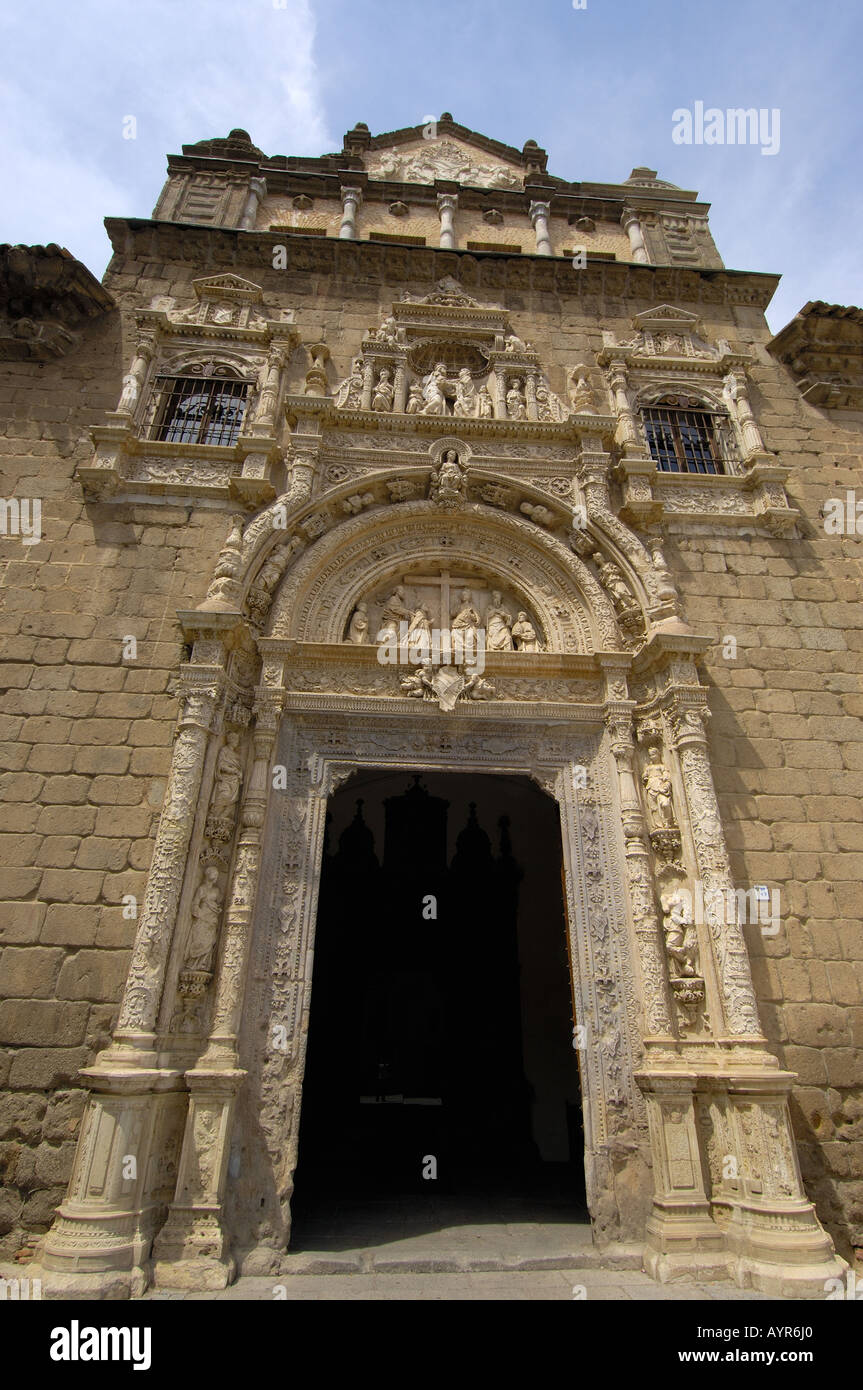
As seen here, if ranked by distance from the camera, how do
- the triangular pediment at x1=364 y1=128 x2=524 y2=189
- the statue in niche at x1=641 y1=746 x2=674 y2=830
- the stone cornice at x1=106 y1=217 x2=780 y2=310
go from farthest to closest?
the triangular pediment at x1=364 y1=128 x2=524 y2=189, the stone cornice at x1=106 y1=217 x2=780 y2=310, the statue in niche at x1=641 y1=746 x2=674 y2=830

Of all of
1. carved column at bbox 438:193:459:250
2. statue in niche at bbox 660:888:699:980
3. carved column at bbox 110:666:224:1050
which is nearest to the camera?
carved column at bbox 110:666:224:1050

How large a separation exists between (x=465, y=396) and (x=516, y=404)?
71cm

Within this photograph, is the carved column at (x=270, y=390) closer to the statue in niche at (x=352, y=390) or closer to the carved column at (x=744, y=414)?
the statue in niche at (x=352, y=390)

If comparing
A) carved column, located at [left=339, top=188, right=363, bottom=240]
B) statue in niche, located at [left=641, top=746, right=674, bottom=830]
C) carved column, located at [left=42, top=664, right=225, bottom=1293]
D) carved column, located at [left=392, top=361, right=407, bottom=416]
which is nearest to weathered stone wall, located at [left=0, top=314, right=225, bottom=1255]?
carved column, located at [left=42, top=664, right=225, bottom=1293]

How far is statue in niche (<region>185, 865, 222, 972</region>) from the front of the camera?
593cm

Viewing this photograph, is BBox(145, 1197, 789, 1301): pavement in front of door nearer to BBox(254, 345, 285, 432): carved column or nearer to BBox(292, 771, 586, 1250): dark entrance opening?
BBox(292, 771, 586, 1250): dark entrance opening

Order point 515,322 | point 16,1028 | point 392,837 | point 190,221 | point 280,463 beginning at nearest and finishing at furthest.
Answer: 1. point 16,1028
2. point 280,463
3. point 515,322
4. point 190,221
5. point 392,837

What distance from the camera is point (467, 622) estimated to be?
8.10 meters

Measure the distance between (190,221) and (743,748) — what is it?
39.4 ft

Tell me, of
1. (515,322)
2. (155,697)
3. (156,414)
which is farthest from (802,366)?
(155,697)

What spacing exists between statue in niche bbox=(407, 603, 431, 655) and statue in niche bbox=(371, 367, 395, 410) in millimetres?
2905

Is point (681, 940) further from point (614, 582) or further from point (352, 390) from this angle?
point (352, 390)

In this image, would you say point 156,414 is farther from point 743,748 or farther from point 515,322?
point 743,748

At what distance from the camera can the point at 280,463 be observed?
27.7 feet
